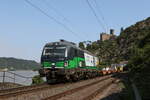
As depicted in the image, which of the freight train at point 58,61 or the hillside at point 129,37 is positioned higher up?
the hillside at point 129,37

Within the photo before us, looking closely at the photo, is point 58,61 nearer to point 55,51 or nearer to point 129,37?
point 55,51

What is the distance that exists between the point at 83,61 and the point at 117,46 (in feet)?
412

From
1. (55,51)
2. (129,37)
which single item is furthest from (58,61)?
(129,37)

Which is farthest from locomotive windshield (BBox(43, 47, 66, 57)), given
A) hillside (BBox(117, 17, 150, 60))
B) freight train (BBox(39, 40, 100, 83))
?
hillside (BBox(117, 17, 150, 60))

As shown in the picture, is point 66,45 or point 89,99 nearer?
point 89,99

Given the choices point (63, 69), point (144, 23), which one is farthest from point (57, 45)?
point (144, 23)

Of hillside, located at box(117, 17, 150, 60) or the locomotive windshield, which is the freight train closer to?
the locomotive windshield

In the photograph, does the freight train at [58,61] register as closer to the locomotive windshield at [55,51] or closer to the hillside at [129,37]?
the locomotive windshield at [55,51]

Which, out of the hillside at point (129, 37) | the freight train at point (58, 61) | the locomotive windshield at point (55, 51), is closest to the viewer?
the freight train at point (58, 61)

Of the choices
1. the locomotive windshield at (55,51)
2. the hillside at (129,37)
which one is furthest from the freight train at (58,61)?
the hillside at (129,37)

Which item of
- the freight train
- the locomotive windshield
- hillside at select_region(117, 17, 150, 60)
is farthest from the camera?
hillside at select_region(117, 17, 150, 60)

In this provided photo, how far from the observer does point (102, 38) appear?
165875 mm

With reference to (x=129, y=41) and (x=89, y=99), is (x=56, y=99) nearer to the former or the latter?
(x=89, y=99)

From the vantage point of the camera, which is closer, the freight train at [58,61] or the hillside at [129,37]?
the freight train at [58,61]
